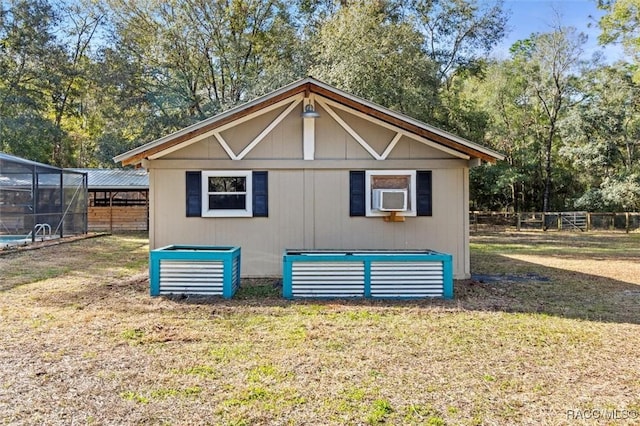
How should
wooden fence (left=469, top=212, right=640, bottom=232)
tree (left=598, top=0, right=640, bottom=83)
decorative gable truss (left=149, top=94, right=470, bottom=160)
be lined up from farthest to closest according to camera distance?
wooden fence (left=469, top=212, right=640, bottom=232)
tree (left=598, top=0, right=640, bottom=83)
decorative gable truss (left=149, top=94, right=470, bottom=160)

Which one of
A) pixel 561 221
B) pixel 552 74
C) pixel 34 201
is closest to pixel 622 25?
pixel 552 74

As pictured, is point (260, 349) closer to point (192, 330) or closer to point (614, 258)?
point (192, 330)

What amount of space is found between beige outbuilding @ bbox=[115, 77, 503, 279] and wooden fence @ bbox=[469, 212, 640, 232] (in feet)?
50.1

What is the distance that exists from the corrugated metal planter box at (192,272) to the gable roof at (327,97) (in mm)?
1949

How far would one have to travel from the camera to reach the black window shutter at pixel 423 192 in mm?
7340

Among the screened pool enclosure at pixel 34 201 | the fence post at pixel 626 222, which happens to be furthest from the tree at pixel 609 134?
the screened pool enclosure at pixel 34 201

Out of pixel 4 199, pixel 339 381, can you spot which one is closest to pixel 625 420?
pixel 339 381

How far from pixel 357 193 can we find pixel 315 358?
4087mm

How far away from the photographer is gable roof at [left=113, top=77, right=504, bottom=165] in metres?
7.00

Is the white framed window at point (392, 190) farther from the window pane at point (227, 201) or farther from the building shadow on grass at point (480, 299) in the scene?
the window pane at point (227, 201)

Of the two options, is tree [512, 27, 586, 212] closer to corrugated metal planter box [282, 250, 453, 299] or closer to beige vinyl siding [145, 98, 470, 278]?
beige vinyl siding [145, 98, 470, 278]

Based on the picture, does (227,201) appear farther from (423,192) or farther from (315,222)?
(423,192)

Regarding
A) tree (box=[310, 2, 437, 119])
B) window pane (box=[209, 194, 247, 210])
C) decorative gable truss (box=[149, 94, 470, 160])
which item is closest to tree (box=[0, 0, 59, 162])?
tree (box=[310, 2, 437, 119])
